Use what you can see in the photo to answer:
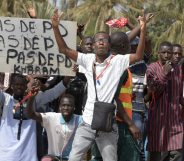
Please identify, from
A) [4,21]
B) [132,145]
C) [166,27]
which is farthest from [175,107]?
[166,27]

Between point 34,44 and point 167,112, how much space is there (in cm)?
173

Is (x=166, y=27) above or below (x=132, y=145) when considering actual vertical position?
above

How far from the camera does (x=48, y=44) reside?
6.67 m

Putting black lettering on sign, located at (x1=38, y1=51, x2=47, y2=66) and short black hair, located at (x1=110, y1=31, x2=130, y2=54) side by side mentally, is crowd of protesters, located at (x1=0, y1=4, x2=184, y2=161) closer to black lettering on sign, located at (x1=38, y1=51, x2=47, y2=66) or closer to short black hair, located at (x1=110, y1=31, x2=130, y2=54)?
short black hair, located at (x1=110, y1=31, x2=130, y2=54)

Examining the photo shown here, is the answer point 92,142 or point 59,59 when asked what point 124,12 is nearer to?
point 59,59

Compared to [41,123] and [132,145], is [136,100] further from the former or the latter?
[41,123]

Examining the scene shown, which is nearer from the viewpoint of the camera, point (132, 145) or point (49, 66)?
point (132, 145)

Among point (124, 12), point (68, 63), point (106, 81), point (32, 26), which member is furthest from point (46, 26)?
point (124, 12)

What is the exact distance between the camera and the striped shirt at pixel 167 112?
21.0 feet

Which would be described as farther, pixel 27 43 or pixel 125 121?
pixel 27 43

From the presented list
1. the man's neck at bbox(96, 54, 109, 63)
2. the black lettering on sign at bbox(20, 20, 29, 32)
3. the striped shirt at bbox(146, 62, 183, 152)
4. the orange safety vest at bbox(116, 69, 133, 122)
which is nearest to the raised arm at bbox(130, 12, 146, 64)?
the man's neck at bbox(96, 54, 109, 63)

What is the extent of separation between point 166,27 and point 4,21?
78.3 feet

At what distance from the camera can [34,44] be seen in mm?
6676

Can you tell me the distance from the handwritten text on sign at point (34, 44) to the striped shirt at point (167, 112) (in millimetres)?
1008
